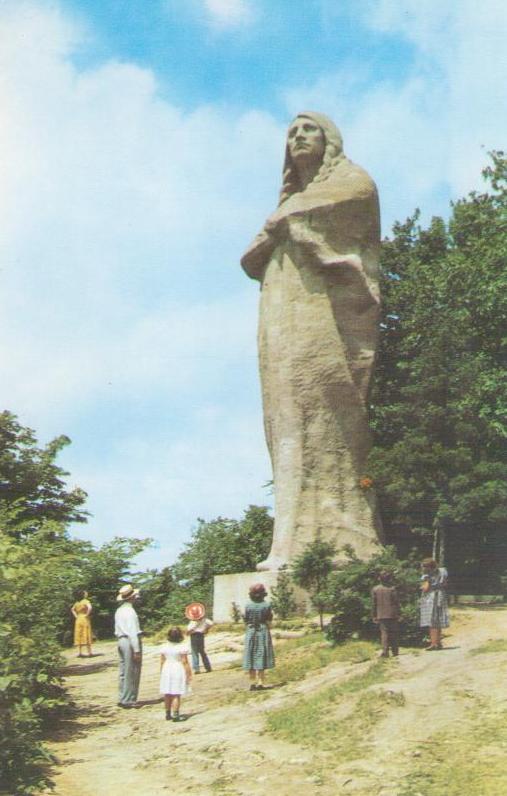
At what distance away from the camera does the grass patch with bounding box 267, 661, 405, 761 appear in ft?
25.5

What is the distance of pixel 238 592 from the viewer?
15.7m

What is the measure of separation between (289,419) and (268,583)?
2.90 metres

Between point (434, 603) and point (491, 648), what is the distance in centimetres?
99

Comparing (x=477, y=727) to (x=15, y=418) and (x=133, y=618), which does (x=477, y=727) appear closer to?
(x=133, y=618)

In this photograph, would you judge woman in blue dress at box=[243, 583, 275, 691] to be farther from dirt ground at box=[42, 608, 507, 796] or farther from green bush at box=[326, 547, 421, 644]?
green bush at box=[326, 547, 421, 644]

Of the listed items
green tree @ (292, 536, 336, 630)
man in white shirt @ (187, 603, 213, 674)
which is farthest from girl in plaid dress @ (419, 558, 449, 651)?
man in white shirt @ (187, 603, 213, 674)

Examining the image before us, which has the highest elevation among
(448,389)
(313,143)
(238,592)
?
(313,143)

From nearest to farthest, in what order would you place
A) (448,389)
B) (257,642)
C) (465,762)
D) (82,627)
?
(465,762) < (257,642) < (82,627) < (448,389)

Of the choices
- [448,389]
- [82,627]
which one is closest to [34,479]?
[82,627]

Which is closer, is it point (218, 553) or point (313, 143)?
point (313, 143)

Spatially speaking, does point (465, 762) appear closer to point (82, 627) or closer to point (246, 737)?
point (246, 737)

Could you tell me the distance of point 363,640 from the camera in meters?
12.1

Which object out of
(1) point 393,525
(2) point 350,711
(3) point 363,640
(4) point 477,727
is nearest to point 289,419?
(1) point 393,525

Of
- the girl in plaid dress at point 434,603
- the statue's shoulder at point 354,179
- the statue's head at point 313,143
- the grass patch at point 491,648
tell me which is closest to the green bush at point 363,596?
the girl in plaid dress at point 434,603
